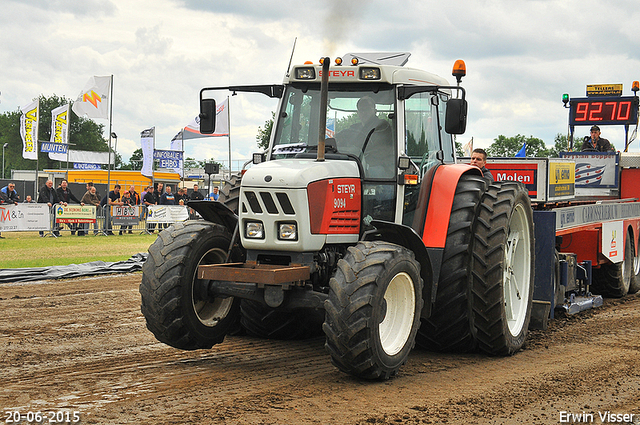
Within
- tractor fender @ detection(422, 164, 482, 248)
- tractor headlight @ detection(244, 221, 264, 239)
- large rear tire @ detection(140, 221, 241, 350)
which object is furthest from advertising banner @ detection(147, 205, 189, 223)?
tractor headlight @ detection(244, 221, 264, 239)

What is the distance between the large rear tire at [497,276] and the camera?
20.8 ft

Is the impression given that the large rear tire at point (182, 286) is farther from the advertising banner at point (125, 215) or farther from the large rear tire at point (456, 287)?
the advertising banner at point (125, 215)

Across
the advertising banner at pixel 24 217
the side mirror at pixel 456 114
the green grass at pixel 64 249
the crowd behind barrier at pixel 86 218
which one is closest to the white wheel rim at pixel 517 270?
the side mirror at pixel 456 114

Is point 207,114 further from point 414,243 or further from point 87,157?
point 87,157

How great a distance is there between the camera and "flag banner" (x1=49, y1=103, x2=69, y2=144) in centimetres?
3547

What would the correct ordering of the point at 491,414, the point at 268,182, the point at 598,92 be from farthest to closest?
the point at 598,92 → the point at 268,182 → the point at 491,414

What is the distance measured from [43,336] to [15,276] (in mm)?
5501

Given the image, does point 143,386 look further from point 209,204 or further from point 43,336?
point 43,336

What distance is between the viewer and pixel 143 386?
17.4ft

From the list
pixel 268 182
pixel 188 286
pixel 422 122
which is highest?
pixel 422 122

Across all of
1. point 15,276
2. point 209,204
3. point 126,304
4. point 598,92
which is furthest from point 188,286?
point 598,92

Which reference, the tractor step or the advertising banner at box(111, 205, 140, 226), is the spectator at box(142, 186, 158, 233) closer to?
the advertising banner at box(111, 205, 140, 226)

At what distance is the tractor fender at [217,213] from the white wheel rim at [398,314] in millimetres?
1745

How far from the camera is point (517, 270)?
7.49 meters
